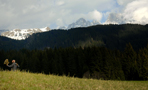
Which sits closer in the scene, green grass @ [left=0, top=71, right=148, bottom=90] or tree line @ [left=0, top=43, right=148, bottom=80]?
green grass @ [left=0, top=71, right=148, bottom=90]

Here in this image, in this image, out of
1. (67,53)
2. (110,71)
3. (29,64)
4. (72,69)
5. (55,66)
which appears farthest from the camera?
(67,53)

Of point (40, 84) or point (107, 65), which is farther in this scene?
point (107, 65)

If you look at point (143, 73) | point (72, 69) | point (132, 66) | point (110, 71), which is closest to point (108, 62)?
point (110, 71)

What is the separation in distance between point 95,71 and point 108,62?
7350 millimetres

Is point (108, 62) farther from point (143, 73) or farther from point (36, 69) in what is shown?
point (36, 69)

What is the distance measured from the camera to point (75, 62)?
239 feet

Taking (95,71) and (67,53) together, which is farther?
(67,53)

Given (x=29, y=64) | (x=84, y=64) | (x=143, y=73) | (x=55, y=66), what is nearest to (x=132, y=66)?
(x=143, y=73)

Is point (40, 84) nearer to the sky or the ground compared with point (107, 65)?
nearer to the sky

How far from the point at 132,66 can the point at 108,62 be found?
11.1m

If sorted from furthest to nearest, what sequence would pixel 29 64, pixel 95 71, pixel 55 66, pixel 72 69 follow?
pixel 29 64 < pixel 72 69 < pixel 55 66 < pixel 95 71

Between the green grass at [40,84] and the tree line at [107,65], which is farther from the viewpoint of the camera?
the tree line at [107,65]

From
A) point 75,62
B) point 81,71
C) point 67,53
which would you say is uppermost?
point 67,53

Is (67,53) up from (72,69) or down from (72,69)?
up
